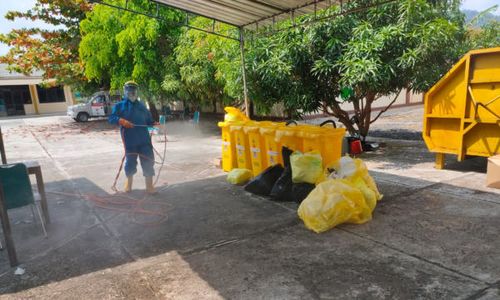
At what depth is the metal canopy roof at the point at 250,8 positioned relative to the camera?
6.80 meters

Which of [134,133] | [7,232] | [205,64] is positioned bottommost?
[7,232]

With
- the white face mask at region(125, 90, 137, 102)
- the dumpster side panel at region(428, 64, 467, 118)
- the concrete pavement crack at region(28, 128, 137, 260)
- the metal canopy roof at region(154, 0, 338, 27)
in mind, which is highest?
the metal canopy roof at region(154, 0, 338, 27)

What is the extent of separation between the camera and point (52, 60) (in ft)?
64.4

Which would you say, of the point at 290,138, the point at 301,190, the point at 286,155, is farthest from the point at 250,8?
the point at 301,190

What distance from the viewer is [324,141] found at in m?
5.27

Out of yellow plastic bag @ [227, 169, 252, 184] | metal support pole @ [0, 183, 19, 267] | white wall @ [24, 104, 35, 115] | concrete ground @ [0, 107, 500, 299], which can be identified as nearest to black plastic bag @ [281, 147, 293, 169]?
concrete ground @ [0, 107, 500, 299]


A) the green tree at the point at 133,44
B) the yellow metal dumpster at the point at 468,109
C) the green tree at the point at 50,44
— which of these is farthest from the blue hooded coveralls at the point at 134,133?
the green tree at the point at 50,44

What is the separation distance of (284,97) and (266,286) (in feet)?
20.0

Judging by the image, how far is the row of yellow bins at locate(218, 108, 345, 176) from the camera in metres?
5.33

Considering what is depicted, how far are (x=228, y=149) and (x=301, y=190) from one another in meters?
2.54

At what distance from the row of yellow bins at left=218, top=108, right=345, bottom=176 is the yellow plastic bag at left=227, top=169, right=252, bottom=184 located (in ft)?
0.86

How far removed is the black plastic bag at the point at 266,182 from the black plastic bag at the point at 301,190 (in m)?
0.53

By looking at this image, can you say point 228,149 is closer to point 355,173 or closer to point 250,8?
point 250,8

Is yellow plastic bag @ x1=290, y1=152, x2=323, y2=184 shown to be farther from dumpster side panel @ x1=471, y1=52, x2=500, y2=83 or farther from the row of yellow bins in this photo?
dumpster side panel @ x1=471, y1=52, x2=500, y2=83
